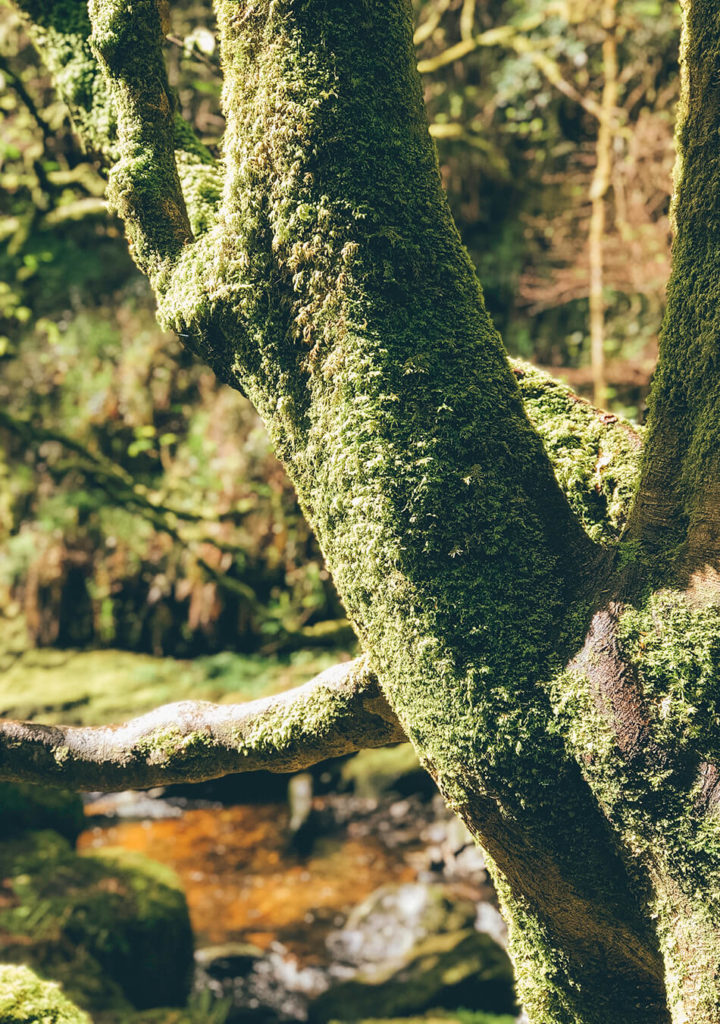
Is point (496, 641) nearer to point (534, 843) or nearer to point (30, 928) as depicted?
point (534, 843)

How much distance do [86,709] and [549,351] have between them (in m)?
7.14

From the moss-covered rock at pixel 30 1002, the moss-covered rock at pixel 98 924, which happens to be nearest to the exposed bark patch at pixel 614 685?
the moss-covered rock at pixel 30 1002

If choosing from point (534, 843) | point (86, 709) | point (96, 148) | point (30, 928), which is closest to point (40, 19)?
point (96, 148)

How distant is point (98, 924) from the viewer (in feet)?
16.7

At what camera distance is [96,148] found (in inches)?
88.2

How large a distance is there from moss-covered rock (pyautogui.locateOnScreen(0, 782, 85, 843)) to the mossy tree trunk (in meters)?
5.21

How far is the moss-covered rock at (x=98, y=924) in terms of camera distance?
4.77m

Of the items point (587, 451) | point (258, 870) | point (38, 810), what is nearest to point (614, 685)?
point (587, 451)

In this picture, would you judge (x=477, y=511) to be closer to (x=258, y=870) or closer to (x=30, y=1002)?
(x=30, y=1002)

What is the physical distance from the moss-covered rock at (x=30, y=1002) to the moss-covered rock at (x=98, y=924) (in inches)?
92.8

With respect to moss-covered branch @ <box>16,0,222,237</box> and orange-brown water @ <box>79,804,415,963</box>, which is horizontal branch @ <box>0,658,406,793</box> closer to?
moss-covered branch @ <box>16,0,222,237</box>

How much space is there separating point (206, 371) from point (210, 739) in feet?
33.3

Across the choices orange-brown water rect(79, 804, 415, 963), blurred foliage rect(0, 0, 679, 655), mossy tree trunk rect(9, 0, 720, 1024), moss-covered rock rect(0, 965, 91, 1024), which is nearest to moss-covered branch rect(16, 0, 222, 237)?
mossy tree trunk rect(9, 0, 720, 1024)

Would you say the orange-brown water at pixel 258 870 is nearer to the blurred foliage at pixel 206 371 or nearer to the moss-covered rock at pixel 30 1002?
the blurred foliage at pixel 206 371
